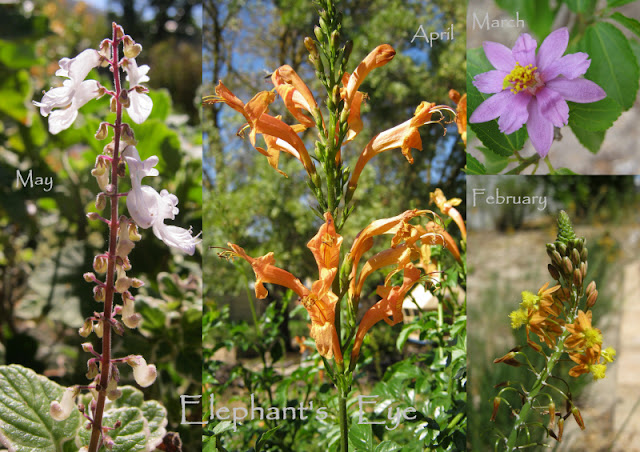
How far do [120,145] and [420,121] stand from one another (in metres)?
0.55

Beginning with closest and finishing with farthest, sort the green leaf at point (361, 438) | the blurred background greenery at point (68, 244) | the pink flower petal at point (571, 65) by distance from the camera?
1. the green leaf at point (361, 438)
2. the pink flower petal at point (571, 65)
3. the blurred background greenery at point (68, 244)

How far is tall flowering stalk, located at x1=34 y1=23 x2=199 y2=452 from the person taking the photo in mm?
860

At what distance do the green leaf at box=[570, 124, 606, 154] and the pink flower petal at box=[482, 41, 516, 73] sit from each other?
0.20 meters

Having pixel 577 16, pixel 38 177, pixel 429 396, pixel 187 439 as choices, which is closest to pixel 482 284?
pixel 429 396

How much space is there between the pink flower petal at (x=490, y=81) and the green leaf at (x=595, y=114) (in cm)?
16

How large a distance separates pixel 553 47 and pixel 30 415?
1288 mm

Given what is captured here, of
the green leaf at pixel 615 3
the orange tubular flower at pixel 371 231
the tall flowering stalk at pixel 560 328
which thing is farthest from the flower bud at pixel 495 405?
the green leaf at pixel 615 3

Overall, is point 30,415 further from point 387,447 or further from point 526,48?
point 526,48

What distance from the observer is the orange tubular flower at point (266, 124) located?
104 centimetres

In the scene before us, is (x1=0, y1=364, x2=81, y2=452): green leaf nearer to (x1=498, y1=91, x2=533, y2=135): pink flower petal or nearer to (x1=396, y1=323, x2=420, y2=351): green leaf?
(x1=396, y1=323, x2=420, y2=351): green leaf

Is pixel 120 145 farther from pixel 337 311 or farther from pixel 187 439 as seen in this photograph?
pixel 187 439

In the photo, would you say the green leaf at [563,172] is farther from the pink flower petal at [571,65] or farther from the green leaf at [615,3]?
the green leaf at [615,3]

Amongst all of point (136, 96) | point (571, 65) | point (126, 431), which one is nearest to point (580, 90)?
point (571, 65)

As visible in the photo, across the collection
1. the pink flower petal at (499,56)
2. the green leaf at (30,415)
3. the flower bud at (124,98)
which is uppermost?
the pink flower petal at (499,56)
